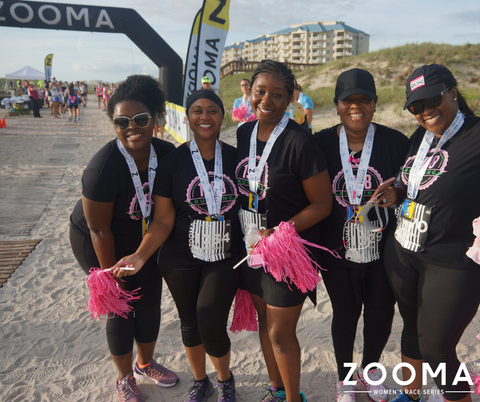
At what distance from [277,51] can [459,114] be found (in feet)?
426

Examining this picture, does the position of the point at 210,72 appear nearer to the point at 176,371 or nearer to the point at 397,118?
the point at 397,118

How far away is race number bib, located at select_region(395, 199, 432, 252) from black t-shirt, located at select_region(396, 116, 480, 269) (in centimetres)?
3

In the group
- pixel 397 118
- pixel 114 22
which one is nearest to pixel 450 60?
pixel 397 118

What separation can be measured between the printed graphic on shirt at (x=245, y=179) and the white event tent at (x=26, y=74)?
3719 centimetres

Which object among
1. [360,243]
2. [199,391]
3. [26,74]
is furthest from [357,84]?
[26,74]

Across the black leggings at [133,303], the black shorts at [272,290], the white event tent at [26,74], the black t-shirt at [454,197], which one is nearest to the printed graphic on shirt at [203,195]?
the black shorts at [272,290]

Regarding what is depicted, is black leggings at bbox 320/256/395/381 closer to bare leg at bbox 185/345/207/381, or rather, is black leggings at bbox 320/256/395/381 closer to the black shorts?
the black shorts

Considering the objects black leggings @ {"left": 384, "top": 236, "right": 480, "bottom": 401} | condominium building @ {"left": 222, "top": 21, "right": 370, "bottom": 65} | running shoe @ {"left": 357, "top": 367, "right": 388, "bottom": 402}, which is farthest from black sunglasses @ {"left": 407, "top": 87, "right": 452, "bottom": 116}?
condominium building @ {"left": 222, "top": 21, "right": 370, "bottom": 65}

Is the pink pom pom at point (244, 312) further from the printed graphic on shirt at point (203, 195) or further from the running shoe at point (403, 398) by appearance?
the running shoe at point (403, 398)

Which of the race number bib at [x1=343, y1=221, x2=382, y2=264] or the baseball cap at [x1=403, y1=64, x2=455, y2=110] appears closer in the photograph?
the baseball cap at [x1=403, y1=64, x2=455, y2=110]

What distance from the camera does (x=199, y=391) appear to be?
2.69 meters

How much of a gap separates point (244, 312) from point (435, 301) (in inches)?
51.4

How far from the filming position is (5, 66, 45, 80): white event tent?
3284 cm

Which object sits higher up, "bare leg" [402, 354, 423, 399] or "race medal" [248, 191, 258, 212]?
"race medal" [248, 191, 258, 212]
